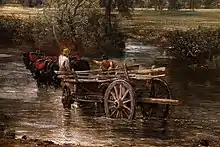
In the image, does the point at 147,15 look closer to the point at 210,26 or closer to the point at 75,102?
the point at 210,26

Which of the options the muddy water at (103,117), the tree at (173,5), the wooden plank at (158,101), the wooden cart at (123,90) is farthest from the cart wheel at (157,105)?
the tree at (173,5)

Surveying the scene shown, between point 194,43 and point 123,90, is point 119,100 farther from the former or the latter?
point 194,43

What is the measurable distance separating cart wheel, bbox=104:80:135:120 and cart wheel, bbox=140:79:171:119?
386mm

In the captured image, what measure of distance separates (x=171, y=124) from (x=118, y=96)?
101 centimetres

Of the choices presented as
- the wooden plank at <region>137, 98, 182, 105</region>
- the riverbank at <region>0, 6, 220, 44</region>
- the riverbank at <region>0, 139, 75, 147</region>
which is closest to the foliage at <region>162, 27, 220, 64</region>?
the riverbank at <region>0, 6, 220, 44</region>

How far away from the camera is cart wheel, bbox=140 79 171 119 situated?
833 centimetres

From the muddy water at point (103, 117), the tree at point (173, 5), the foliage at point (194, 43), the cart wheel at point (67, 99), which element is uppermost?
the tree at point (173, 5)

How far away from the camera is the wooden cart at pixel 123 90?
799 centimetres

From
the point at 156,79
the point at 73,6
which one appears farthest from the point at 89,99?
the point at 73,6

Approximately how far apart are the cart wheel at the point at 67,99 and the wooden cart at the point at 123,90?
0.01 meters

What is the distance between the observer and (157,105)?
8.49m

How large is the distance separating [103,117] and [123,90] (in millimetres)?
781

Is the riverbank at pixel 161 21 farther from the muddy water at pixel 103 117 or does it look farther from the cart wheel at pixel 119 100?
the cart wheel at pixel 119 100

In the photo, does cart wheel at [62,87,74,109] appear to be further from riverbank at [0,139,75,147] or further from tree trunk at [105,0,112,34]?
riverbank at [0,139,75,147]
